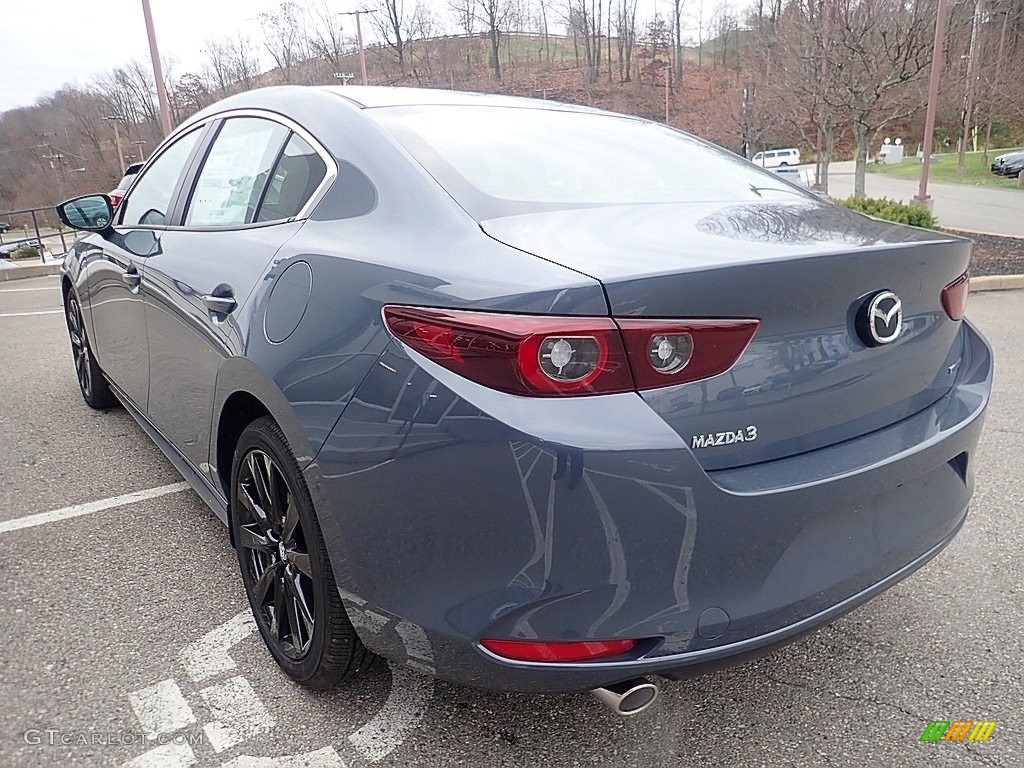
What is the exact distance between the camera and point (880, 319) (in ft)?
5.50

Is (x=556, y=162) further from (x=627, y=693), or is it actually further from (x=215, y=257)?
(x=627, y=693)

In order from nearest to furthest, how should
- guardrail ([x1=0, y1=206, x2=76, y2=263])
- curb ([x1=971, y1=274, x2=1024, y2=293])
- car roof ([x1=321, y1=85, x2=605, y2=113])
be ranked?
car roof ([x1=321, y1=85, x2=605, y2=113]), curb ([x1=971, y1=274, x2=1024, y2=293]), guardrail ([x1=0, y1=206, x2=76, y2=263])

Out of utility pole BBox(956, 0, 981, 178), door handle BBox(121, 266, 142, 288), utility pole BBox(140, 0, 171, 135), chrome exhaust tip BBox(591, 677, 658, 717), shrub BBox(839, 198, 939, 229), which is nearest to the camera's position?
chrome exhaust tip BBox(591, 677, 658, 717)

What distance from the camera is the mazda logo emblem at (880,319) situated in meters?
1.66

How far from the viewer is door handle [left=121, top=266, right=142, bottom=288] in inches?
119

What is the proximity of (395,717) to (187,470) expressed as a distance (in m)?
1.36

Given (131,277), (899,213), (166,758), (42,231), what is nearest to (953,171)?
(899,213)

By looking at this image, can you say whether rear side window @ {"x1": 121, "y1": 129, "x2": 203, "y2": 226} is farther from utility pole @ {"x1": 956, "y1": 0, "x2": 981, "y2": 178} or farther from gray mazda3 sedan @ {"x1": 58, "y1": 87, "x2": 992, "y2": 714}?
utility pole @ {"x1": 956, "y1": 0, "x2": 981, "y2": 178}

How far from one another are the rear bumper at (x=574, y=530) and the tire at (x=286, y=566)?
6.0 inches

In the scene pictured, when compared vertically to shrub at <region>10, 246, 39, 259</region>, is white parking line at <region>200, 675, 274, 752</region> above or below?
above

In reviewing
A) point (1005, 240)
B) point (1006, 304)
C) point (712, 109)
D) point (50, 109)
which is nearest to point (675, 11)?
point (712, 109)

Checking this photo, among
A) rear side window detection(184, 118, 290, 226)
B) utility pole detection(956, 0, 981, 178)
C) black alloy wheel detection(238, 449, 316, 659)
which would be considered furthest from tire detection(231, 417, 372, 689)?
utility pole detection(956, 0, 981, 178)

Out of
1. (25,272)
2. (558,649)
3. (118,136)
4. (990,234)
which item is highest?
(118,136)

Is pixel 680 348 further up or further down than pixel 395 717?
further up
